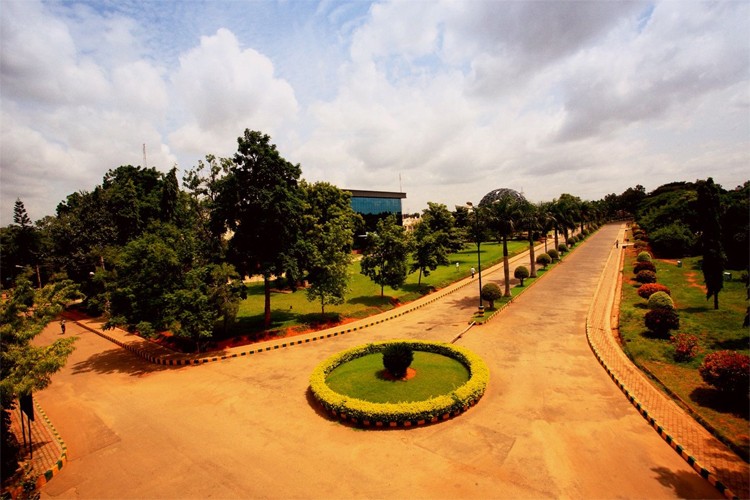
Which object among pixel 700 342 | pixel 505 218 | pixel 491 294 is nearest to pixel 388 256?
pixel 491 294

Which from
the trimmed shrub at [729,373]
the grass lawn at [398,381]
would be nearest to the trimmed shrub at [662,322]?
the trimmed shrub at [729,373]

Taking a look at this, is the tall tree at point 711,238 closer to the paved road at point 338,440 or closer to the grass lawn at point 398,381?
the paved road at point 338,440

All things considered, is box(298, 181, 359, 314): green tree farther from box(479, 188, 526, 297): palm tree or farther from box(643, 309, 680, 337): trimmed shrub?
box(643, 309, 680, 337): trimmed shrub

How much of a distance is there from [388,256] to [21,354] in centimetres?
2429

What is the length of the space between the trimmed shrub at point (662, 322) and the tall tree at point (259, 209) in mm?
21135

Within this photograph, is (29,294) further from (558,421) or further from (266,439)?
(558,421)

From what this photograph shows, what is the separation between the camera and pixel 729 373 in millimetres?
12539

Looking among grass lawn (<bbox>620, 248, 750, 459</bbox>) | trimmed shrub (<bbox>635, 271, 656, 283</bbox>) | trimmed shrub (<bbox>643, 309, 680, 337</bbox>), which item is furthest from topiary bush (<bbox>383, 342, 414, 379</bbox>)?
trimmed shrub (<bbox>635, 271, 656, 283</bbox>)

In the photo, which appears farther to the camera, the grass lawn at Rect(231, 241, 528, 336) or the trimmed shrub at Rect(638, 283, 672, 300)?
the trimmed shrub at Rect(638, 283, 672, 300)

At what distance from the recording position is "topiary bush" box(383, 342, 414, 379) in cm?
1639

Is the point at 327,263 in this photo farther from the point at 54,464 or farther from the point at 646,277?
the point at 646,277

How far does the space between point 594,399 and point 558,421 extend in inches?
100

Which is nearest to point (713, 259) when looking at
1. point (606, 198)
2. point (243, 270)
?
point (243, 270)

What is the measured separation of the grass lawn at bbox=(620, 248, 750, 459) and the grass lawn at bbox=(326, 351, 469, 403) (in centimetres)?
814
